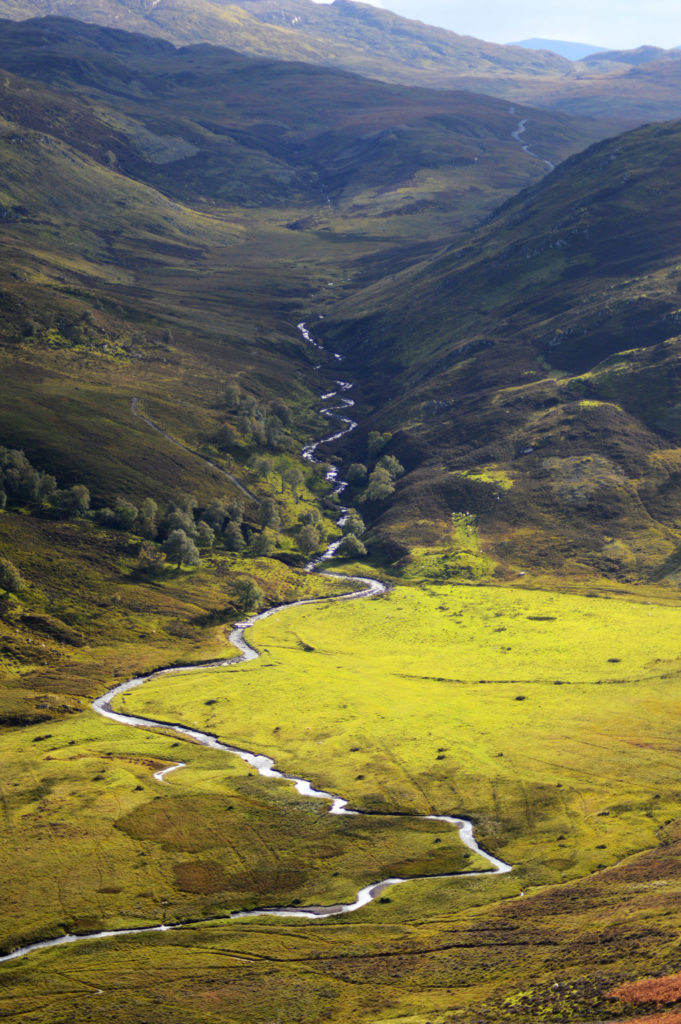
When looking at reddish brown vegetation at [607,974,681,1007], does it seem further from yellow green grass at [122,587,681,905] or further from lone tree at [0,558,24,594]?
lone tree at [0,558,24,594]


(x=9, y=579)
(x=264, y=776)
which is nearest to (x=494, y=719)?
(x=264, y=776)

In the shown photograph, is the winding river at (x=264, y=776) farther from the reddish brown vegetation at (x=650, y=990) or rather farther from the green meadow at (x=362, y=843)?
the reddish brown vegetation at (x=650, y=990)

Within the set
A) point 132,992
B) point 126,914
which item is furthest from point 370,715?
point 132,992

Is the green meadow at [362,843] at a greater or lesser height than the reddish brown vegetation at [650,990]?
lesser

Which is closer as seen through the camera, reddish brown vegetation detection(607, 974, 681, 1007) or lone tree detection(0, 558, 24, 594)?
reddish brown vegetation detection(607, 974, 681, 1007)

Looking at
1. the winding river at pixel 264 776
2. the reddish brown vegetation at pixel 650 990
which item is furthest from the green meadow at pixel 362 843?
the reddish brown vegetation at pixel 650 990

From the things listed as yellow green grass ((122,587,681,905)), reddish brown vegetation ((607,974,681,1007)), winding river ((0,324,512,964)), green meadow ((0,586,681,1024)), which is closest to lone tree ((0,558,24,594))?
winding river ((0,324,512,964))

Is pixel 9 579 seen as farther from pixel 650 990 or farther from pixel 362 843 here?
pixel 650 990

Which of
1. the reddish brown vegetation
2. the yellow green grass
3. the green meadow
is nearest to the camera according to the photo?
the reddish brown vegetation

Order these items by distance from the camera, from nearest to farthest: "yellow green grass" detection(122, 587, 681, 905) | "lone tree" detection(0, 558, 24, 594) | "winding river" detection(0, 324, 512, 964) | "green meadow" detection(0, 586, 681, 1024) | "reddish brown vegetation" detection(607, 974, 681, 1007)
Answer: "reddish brown vegetation" detection(607, 974, 681, 1007) → "green meadow" detection(0, 586, 681, 1024) → "winding river" detection(0, 324, 512, 964) → "yellow green grass" detection(122, 587, 681, 905) → "lone tree" detection(0, 558, 24, 594)

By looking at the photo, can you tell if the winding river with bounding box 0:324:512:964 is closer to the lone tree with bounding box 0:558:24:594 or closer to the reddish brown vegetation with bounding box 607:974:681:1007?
the reddish brown vegetation with bounding box 607:974:681:1007

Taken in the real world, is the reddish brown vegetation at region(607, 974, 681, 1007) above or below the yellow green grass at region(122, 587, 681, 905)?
above
